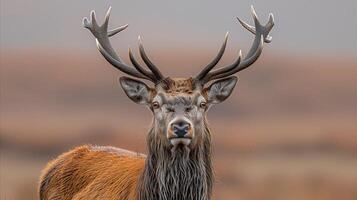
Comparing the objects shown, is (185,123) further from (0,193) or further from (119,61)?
(0,193)

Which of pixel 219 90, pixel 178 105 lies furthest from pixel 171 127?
pixel 219 90

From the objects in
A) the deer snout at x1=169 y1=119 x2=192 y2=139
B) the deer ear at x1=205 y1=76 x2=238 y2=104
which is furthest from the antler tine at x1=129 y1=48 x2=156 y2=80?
the deer snout at x1=169 y1=119 x2=192 y2=139

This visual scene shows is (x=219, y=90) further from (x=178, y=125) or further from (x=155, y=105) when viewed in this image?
(x=178, y=125)

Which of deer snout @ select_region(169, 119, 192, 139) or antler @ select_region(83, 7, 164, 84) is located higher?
antler @ select_region(83, 7, 164, 84)

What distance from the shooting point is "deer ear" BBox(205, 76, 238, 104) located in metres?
15.6

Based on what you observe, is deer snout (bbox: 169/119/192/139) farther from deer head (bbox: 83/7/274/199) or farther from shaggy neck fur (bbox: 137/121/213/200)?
shaggy neck fur (bbox: 137/121/213/200)

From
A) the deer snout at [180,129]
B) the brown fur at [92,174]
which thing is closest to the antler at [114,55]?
the deer snout at [180,129]

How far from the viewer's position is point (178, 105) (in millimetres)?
14961

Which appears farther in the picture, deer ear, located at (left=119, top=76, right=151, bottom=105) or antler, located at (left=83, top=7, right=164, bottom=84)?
deer ear, located at (left=119, top=76, right=151, bottom=105)

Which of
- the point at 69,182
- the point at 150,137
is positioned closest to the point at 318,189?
the point at 69,182

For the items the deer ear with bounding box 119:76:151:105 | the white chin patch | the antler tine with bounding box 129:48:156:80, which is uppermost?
the antler tine with bounding box 129:48:156:80

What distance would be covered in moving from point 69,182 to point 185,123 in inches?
119

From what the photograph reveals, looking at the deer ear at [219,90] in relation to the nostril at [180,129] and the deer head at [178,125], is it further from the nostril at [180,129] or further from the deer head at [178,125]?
the nostril at [180,129]

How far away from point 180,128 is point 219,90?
1221 mm
